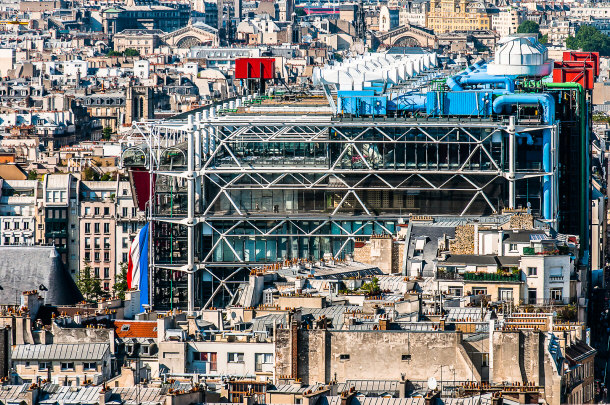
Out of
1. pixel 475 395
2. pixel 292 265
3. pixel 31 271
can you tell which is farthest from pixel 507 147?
pixel 475 395

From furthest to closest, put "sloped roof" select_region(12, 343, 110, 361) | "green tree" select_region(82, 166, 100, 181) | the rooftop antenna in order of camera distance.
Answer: "green tree" select_region(82, 166, 100, 181) < "sloped roof" select_region(12, 343, 110, 361) < the rooftop antenna

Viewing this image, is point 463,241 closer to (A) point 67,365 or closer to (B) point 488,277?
(B) point 488,277

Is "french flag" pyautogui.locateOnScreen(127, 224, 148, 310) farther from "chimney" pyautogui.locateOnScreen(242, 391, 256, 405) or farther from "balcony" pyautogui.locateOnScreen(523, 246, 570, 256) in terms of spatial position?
"chimney" pyautogui.locateOnScreen(242, 391, 256, 405)

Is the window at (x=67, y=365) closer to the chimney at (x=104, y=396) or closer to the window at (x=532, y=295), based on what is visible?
the chimney at (x=104, y=396)

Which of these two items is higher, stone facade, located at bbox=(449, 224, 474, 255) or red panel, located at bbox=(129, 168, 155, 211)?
red panel, located at bbox=(129, 168, 155, 211)

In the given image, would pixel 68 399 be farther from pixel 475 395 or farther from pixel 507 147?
pixel 507 147

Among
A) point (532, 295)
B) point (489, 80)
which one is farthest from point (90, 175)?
point (532, 295)

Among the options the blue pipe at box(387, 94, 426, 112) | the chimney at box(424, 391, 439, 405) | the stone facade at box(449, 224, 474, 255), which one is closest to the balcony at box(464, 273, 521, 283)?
the stone facade at box(449, 224, 474, 255)
